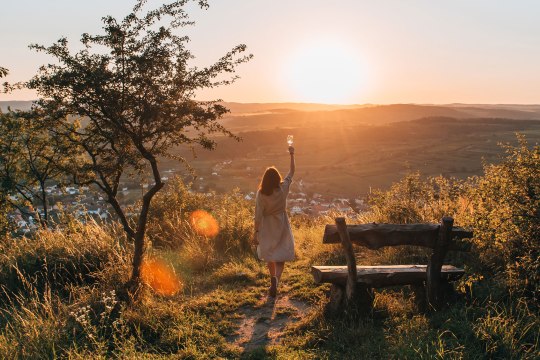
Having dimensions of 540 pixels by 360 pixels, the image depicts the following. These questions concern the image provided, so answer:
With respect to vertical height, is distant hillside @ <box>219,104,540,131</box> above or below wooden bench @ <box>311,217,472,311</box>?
above

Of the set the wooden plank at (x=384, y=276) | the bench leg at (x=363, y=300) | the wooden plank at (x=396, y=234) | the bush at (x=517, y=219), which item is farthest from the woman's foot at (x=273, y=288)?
the bush at (x=517, y=219)

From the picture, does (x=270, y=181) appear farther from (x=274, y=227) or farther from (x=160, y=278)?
(x=160, y=278)

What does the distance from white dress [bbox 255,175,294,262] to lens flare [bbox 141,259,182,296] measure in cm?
169

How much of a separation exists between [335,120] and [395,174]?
57277 millimetres

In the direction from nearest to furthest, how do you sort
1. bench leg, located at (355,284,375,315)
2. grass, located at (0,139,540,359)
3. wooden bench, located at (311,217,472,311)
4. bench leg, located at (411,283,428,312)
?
1. grass, located at (0,139,540,359)
2. wooden bench, located at (311,217,472,311)
3. bench leg, located at (355,284,375,315)
4. bench leg, located at (411,283,428,312)

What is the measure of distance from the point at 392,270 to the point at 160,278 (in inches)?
162

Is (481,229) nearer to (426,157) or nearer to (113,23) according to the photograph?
(113,23)

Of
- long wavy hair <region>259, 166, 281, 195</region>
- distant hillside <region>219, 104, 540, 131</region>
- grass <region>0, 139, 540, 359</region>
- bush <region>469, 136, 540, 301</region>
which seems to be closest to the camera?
grass <region>0, 139, 540, 359</region>

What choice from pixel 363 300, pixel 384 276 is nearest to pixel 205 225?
pixel 363 300

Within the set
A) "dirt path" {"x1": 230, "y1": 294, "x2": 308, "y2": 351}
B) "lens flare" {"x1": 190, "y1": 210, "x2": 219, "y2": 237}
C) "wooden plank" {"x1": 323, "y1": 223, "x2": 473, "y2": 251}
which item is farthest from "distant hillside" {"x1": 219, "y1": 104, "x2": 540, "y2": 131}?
"wooden plank" {"x1": 323, "y1": 223, "x2": 473, "y2": 251}

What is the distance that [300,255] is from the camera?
9.66 meters

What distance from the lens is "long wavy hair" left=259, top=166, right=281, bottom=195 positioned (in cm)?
674

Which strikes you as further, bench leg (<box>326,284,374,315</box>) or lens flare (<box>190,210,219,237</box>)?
lens flare (<box>190,210,219,237</box>)

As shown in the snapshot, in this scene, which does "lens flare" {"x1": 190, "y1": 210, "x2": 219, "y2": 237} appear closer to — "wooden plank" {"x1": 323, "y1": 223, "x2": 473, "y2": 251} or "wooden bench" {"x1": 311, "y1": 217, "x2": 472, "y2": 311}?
Result: "wooden bench" {"x1": 311, "y1": 217, "x2": 472, "y2": 311}
